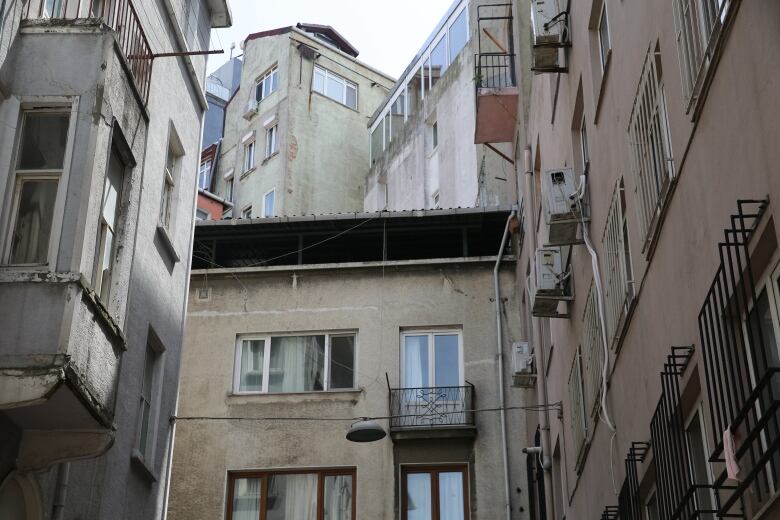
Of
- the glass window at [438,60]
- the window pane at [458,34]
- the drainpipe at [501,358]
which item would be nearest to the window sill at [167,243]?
the drainpipe at [501,358]

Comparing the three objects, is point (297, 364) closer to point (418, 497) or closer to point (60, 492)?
point (418, 497)

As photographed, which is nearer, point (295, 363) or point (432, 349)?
point (432, 349)

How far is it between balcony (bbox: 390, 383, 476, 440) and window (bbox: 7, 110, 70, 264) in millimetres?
12064

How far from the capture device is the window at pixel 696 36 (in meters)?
7.40

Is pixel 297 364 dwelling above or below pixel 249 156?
below

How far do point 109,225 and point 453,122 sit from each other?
20.5 metres

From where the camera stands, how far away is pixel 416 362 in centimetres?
2294

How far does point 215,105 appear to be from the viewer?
168ft

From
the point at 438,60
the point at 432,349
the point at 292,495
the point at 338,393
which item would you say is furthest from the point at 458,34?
the point at 292,495

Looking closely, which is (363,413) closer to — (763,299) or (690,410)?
(690,410)

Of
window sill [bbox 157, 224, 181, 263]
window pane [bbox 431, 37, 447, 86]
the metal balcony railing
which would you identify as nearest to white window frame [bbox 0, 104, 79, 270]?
the metal balcony railing

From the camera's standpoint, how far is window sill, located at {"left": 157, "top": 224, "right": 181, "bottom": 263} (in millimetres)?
15977

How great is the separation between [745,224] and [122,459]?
9.61m

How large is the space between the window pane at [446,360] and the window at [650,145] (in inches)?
497
